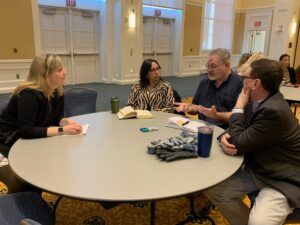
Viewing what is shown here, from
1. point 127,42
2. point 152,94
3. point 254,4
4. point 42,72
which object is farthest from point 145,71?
point 254,4

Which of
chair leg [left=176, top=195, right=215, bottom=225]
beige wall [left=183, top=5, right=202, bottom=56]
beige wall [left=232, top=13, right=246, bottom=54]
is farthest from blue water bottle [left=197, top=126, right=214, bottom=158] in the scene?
beige wall [left=232, top=13, right=246, bottom=54]

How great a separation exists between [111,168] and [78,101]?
1.71 meters

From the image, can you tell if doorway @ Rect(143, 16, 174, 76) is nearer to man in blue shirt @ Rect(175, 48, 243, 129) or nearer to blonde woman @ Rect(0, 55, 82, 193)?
Answer: man in blue shirt @ Rect(175, 48, 243, 129)

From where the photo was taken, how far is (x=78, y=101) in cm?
282

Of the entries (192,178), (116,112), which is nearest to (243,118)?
(192,178)

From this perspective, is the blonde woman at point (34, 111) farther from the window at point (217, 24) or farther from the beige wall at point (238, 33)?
the beige wall at point (238, 33)

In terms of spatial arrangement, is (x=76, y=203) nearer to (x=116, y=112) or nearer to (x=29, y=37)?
(x=116, y=112)

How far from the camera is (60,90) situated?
1.98 metres

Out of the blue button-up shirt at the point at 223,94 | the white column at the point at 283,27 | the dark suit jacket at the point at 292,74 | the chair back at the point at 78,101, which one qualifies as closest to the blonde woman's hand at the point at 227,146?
the blue button-up shirt at the point at 223,94

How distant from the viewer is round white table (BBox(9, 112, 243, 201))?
3.55ft

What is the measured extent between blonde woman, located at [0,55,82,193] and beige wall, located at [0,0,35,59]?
4.28 metres

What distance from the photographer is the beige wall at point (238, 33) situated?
10.7 meters

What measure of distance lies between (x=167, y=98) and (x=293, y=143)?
1364mm

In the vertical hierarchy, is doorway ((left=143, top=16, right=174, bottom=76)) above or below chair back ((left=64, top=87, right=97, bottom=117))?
above
